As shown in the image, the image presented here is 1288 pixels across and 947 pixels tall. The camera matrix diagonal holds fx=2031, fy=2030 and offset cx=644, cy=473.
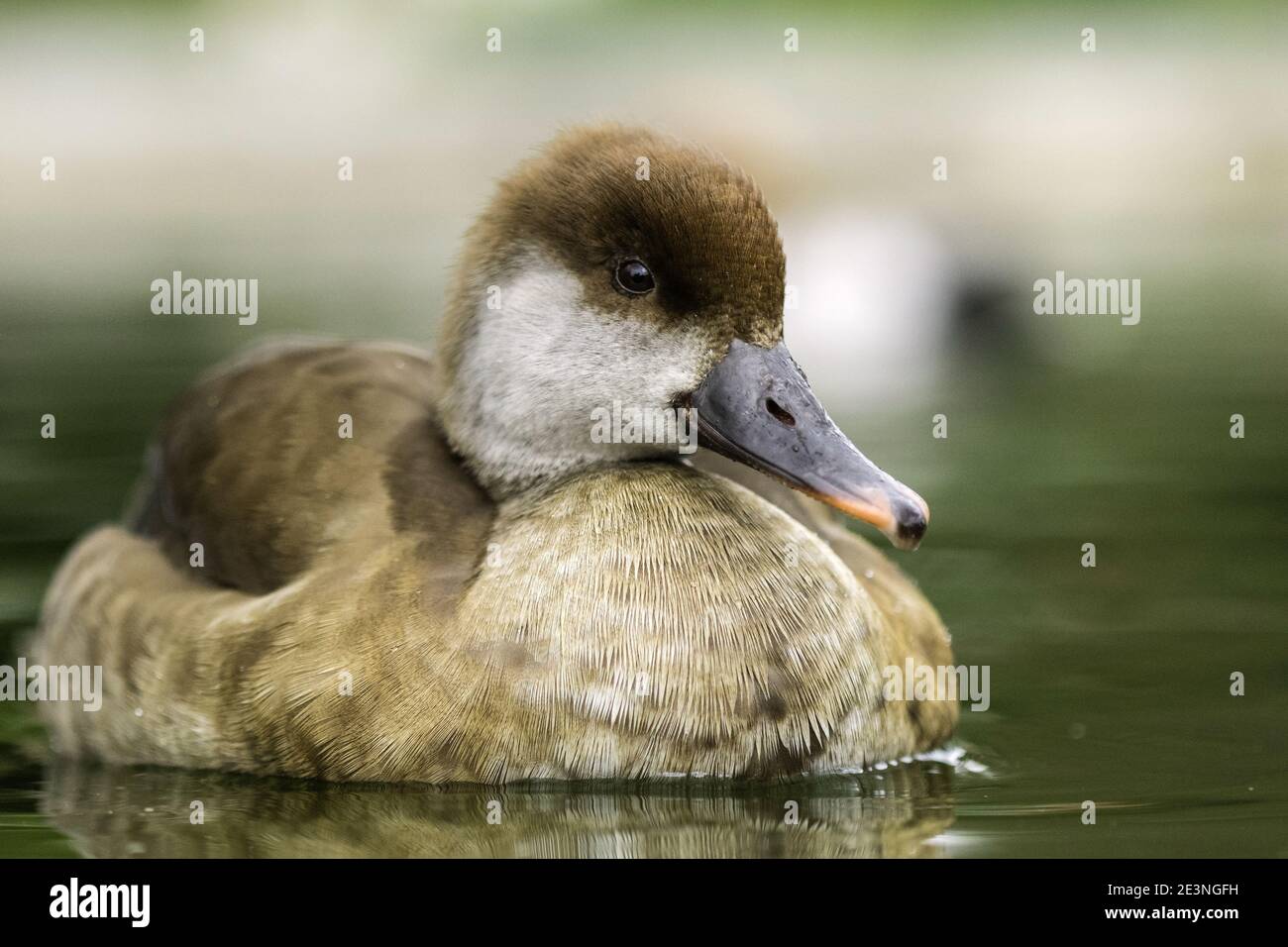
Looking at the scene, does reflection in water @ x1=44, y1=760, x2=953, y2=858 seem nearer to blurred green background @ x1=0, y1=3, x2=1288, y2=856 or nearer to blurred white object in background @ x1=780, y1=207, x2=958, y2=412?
blurred green background @ x1=0, y1=3, x2=1288, y2=856

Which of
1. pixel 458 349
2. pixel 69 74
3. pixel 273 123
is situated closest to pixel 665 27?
pixel 273 123

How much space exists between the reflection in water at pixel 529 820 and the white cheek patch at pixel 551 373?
1.01 metres

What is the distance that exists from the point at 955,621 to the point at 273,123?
12460 millimetres

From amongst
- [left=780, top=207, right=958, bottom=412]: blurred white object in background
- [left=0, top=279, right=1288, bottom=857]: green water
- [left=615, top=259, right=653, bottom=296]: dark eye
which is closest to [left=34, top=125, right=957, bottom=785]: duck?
[left=615, top=259, right=653, bottom=296]: dark eye

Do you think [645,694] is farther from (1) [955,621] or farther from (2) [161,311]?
(2) [161,311]

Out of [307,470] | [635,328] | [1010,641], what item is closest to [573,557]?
[635,328]

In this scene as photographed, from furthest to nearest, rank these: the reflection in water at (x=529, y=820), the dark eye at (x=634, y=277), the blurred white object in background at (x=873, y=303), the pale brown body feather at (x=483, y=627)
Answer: the blurred white object in background at (x=873, y=303)
the dark eye at (x=634, y=277)
the pale brown body feather at (x=483, y=627)
the reflection in water at (x=529, y=820)

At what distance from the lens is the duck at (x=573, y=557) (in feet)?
18.1

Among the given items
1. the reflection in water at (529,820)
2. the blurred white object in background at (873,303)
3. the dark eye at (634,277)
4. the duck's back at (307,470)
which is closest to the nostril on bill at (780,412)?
the dark eye at (634,277)

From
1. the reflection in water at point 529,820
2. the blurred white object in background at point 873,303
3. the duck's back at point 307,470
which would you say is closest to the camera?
the reflection in water at point 529,820

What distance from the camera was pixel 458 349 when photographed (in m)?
6.02

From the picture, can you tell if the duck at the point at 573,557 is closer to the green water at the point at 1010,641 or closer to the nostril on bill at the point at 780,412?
the nostril on bill at the point at 780,412

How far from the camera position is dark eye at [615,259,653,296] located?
18.7ft

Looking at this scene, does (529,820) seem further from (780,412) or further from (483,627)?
(780,412)
